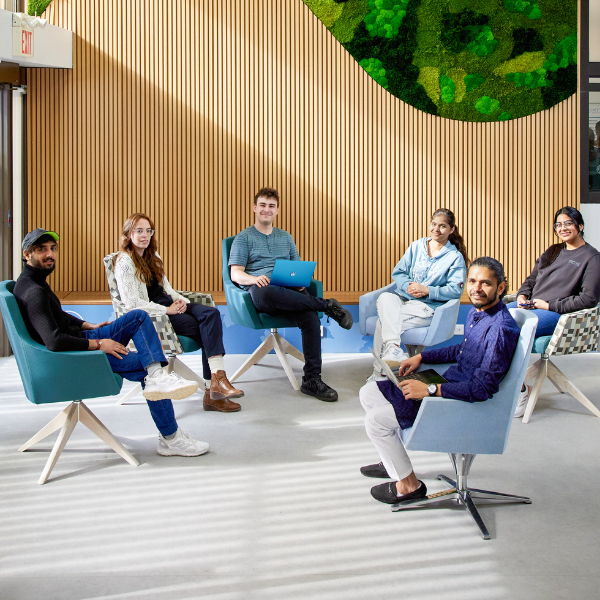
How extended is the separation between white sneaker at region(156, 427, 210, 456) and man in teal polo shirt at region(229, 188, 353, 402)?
1.32m

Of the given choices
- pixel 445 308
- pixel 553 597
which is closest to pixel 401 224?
Answer: pixel 445 308

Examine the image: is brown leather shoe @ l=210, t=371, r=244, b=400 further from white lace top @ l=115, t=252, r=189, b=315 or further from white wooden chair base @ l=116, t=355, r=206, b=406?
white lace top @ l=115, t=252, r=189, b=315

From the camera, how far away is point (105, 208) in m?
6.41

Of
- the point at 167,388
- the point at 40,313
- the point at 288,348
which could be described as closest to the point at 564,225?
the point at 288,348

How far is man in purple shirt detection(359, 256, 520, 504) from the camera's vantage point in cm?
245

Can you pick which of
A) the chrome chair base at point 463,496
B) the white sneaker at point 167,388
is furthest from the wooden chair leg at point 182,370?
the chrome chair base at point 463,496

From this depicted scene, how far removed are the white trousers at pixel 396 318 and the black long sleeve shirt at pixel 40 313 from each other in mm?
2273

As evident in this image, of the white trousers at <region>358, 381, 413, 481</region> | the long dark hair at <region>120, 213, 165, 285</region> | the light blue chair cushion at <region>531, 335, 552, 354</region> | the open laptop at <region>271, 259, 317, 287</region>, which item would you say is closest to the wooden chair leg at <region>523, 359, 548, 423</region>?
the light blue chair cushion at <region>531, 335, 552, 354</region>

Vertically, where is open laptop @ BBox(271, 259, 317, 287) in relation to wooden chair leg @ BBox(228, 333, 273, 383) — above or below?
above

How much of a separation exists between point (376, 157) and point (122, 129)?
261 cm

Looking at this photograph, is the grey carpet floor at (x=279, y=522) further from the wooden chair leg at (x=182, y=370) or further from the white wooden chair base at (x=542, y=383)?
the wooden chair leg at (x=182, y=370)

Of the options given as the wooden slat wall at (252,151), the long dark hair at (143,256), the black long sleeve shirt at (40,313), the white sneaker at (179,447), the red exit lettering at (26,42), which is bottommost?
the white sneaker at (179,447)

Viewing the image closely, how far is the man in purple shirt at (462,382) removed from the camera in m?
2.45

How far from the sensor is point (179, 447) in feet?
11.0
